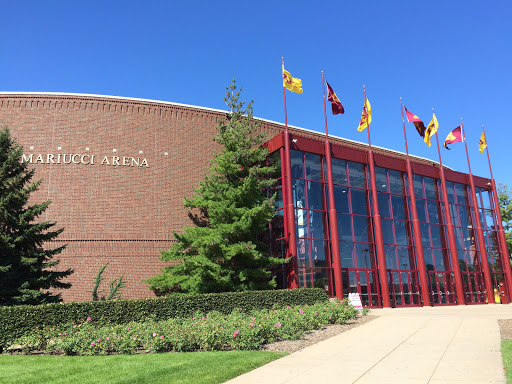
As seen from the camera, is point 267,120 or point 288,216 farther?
point 267,120

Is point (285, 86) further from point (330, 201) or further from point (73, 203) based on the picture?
point (73, 203)

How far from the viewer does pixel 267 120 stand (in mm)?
29453

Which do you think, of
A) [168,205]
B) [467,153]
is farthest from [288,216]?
[467,153]

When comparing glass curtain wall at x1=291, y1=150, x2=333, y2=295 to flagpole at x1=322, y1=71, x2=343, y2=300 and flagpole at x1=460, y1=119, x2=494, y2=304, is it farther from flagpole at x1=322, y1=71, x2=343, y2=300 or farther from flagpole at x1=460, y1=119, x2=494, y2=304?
flagpole at x1=460, y1=119, x2=494, y2=304

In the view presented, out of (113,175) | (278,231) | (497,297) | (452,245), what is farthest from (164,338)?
(497,297)

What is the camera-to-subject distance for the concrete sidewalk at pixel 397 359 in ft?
24.4

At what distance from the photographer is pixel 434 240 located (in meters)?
29.8

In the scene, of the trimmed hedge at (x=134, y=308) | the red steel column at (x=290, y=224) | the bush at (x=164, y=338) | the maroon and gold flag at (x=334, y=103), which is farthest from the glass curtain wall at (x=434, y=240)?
the bush at (x=164, y=338)

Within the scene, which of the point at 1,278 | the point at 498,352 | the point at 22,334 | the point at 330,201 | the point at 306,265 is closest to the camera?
the point at 498,352

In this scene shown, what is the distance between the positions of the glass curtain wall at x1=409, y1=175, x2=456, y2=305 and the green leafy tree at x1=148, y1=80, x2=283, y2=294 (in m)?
12.6

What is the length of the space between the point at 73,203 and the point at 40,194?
1.79 m

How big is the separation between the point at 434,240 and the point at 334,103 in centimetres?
1201

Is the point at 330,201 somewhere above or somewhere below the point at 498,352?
above

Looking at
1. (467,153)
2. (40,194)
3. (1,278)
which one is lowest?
(1,278)
